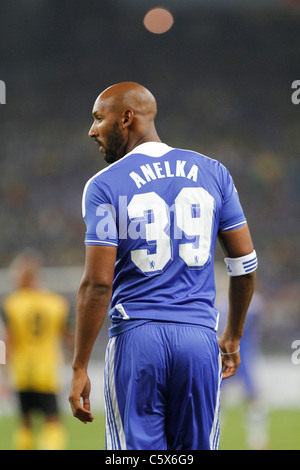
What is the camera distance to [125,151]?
2.88 meters

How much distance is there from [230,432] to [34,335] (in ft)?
9.33

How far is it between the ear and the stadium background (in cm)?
1300

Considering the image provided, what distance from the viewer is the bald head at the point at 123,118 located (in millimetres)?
2828

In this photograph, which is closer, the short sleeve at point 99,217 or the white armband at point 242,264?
the short sleeve at point 99,217

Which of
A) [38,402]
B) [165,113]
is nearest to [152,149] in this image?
[38,402]

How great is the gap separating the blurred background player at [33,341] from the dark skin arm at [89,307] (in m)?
3.77

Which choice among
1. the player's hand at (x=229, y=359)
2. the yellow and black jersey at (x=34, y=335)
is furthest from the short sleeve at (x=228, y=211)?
the yellow and black jersey at (x=34, y=335)

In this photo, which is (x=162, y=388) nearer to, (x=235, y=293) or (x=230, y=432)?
(x=235, y=293)

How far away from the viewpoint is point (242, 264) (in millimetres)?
2855

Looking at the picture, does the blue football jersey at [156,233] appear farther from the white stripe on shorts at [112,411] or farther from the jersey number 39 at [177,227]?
the white stripe on shorts at [112,411]

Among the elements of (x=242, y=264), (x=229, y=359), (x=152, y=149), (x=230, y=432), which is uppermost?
(x=152, y=149)

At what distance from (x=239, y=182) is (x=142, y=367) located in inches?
579

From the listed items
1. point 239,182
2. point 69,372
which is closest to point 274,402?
point 69,372
